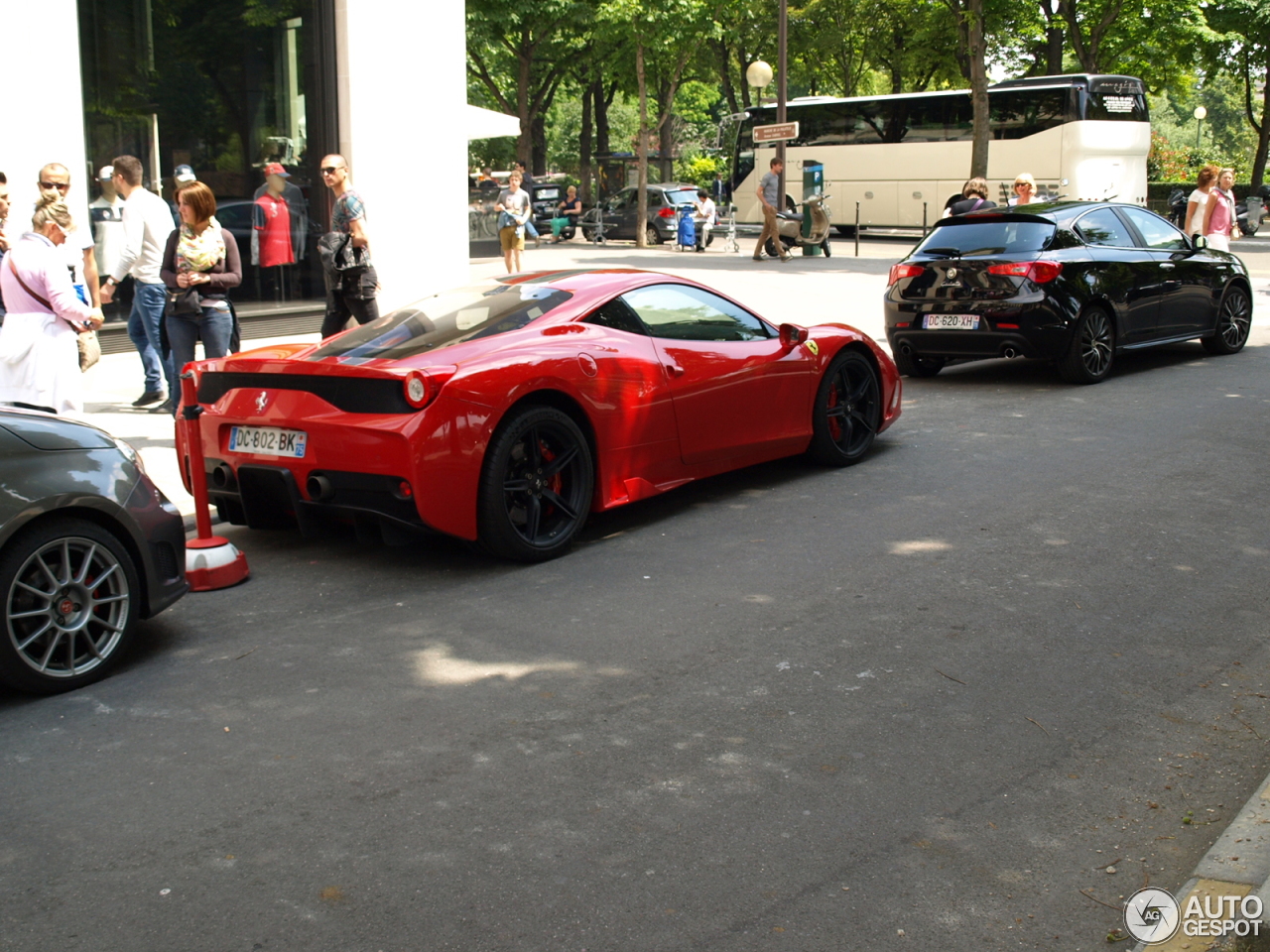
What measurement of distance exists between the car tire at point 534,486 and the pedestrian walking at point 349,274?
3.77 meters

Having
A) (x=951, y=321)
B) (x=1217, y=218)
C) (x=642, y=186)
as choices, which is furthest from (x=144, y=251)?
(x=642, y=186)

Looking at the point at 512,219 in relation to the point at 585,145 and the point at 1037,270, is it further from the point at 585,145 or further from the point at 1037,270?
the point at 585,145

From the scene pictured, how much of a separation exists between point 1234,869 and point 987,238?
28.7ft

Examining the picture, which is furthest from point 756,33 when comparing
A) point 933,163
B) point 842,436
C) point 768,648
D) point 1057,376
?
point 768,648

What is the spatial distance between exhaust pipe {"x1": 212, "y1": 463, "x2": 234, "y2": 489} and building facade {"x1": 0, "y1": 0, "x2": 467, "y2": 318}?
729 cm

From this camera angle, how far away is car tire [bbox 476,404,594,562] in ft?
19.4

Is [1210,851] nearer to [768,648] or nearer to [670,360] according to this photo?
[768,648]

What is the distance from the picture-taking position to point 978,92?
27047 mm

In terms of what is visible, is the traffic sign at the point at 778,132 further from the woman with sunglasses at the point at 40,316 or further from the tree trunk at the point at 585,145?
the tree trunk at the point at 585,145

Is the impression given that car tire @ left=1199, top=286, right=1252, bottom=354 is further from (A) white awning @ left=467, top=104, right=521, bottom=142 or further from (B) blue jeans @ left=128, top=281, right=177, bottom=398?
(A) white awning @ left=467, top=104, right=521, bottom=142

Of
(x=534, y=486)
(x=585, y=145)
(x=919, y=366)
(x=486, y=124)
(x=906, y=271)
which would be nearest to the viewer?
(x=534, y=486)

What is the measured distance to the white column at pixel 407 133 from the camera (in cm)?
1514

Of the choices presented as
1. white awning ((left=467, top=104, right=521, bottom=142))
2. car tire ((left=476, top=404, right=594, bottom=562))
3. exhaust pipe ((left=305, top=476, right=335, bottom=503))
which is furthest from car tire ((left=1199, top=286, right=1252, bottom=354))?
white awning ((left=467, top=104, right=521, bottom=142))

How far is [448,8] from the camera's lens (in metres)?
15.9
